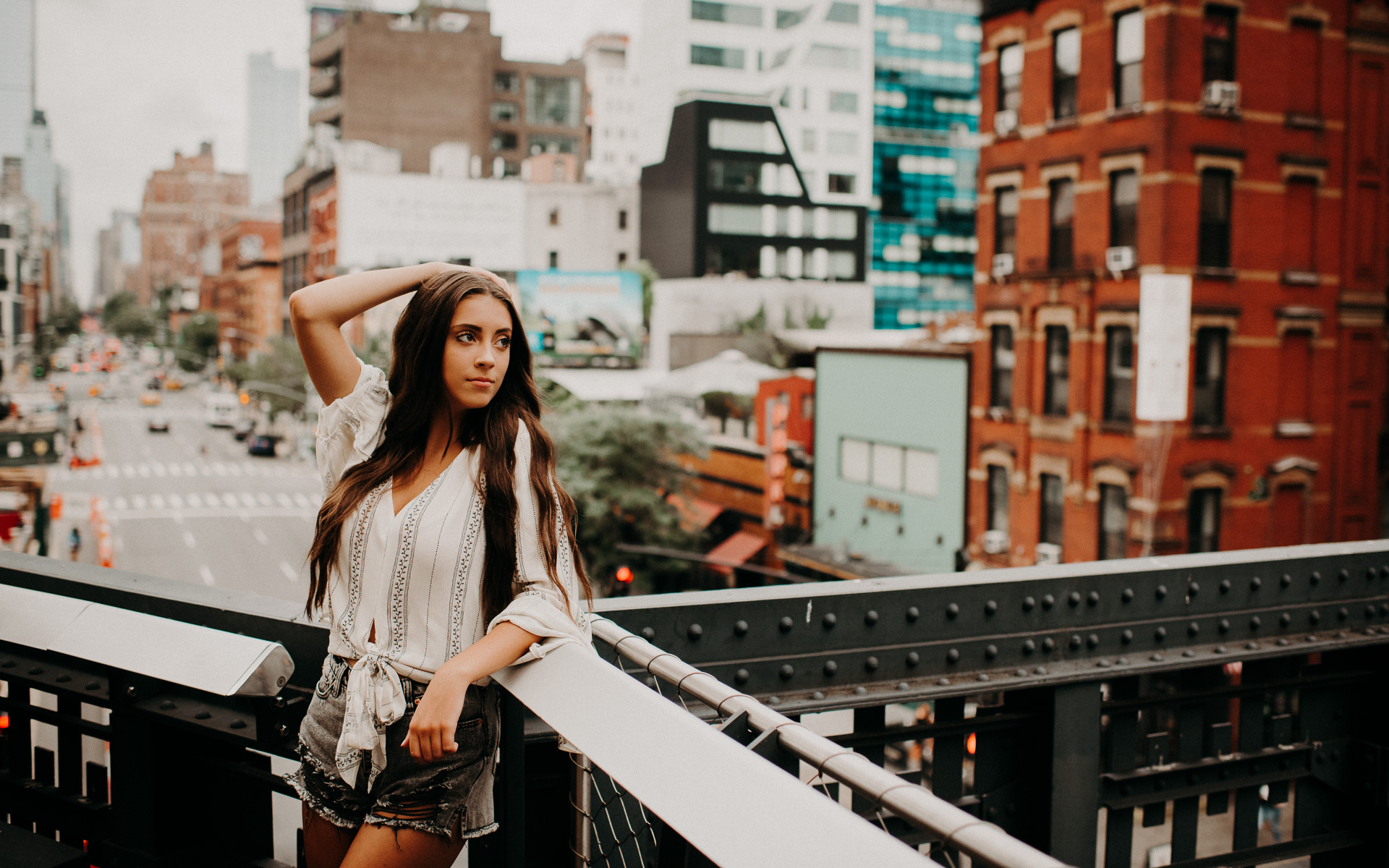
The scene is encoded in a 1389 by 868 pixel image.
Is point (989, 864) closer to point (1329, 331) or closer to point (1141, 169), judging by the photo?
point (1141, 169)

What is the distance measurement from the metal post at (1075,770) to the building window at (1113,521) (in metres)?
19.4

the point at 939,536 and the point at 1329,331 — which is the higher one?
the point at 1329,331

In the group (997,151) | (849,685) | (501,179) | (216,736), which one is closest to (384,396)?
(216,736)

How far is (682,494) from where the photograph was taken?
3153cm

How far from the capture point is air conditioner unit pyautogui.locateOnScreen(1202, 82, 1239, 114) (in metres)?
20.7

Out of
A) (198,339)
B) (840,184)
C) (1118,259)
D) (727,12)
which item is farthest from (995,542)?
(198,339)

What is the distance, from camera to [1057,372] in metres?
23.5

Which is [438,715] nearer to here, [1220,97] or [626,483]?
[1220,97]

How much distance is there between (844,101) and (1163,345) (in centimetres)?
5921

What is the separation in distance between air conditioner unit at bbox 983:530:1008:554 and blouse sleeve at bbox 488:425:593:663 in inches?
917

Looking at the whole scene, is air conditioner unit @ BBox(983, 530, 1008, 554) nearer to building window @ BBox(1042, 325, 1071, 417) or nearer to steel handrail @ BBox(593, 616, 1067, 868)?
building window @ BBox(1042, 325, 1071, 417)

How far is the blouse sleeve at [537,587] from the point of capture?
2131 mm

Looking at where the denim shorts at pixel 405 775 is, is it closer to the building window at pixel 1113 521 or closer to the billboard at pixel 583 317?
the building window at pixel 1113 521

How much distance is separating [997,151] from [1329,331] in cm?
785
